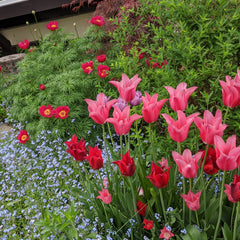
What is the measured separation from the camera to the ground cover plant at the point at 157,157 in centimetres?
133

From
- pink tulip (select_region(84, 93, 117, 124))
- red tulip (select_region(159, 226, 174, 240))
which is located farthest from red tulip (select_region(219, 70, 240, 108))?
red tulip (select_region(159, 226, 174, 240))

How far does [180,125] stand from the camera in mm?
1269

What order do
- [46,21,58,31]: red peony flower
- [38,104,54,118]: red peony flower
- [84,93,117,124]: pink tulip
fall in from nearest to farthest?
[84,93,117,124]: pink tulip, [38,104,54,118]: red peony flower, [46,21,58,31]: red peony flower

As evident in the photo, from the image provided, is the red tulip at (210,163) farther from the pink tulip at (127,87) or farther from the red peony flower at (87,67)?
the red peony flower at (87,67)

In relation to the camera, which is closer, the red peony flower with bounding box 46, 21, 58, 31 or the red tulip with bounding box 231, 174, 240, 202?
the red tulip with bounding box 231, 174, 240, 202

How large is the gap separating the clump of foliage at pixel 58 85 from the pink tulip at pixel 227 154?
7.07 ft

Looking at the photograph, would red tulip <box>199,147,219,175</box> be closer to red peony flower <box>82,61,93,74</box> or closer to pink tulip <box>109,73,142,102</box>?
pink tulip <box>109,73,142,102</box>

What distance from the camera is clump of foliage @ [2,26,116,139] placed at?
10.7 feet

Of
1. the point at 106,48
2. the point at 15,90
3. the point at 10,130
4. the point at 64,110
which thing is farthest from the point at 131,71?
the point at 10,130

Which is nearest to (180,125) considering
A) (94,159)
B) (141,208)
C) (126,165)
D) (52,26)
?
(126,165)

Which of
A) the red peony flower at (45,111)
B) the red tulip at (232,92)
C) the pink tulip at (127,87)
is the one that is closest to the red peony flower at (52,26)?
the red peony flower at (45,111)

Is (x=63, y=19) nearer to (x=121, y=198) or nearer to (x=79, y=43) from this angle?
(x=79, y=43)

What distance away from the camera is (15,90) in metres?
3.86

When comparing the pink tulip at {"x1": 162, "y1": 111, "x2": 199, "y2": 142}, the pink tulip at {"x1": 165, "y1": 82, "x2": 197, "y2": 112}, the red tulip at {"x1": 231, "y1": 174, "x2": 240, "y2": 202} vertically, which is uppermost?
the pink tulip at {"x1": 165, "y1": 82, "x2": 197, "y2": 112}
